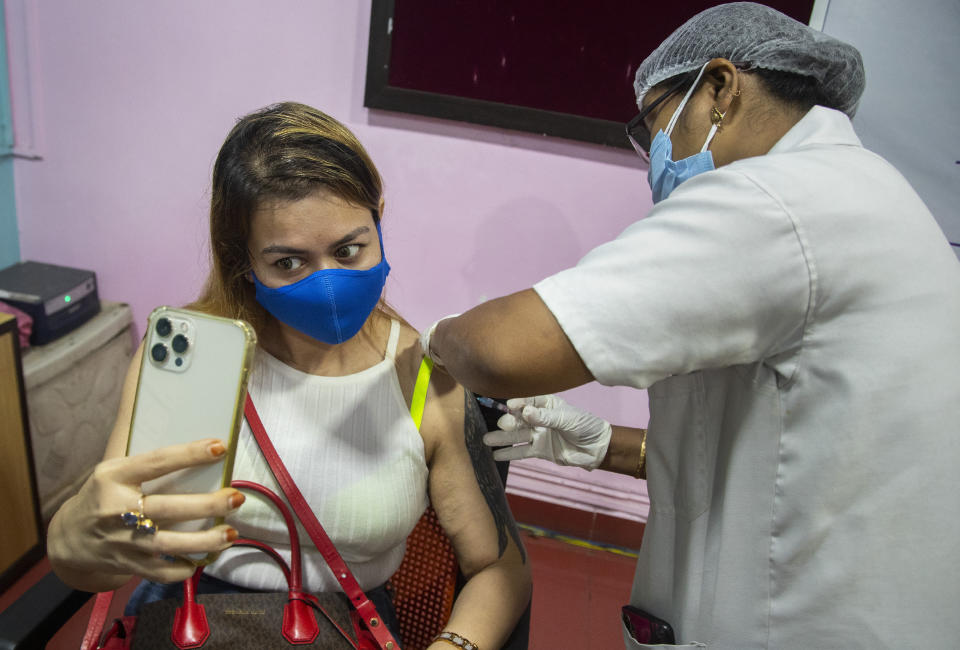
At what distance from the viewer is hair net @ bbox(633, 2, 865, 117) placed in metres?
0.94

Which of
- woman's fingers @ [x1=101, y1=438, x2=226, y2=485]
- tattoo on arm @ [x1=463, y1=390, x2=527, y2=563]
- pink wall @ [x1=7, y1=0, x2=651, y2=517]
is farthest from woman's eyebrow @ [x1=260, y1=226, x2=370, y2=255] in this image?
pink wall @ [x1=7, y1=0, x2=651, y2=517]

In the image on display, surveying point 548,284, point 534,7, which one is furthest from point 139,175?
point 548,284

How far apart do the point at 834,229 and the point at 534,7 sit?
61.4 inches

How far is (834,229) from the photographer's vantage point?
77cm

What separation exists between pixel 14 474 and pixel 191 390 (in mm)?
1628

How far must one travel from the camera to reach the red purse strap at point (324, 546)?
3.77ft

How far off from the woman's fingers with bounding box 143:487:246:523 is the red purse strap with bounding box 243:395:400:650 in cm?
37

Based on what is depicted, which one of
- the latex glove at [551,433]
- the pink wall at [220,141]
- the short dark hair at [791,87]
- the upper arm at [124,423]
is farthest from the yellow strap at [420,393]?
the pink wall at [220,141]

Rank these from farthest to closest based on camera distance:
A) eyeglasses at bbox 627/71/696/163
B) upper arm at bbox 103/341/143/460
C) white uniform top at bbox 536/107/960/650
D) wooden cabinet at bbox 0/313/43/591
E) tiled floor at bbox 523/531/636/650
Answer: tiled floor at bbox 523/531/636/650, wooden cabinet at bbox 0/313/43/591, upper arm at bbox 103/341/143/460, eyeglasses at bbox 627/71/696/163, white uniform top at bbox 536/107/960/650

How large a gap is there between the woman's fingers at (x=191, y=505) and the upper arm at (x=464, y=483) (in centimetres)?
56

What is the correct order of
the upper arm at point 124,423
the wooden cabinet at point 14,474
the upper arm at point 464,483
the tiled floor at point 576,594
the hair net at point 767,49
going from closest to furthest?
the hair net at point 767,49 → the upper arm at point 124,423 → the upper arm at point 464,483 → the wooden cabinet at point 14,474 → the tiled floor at point 576,594

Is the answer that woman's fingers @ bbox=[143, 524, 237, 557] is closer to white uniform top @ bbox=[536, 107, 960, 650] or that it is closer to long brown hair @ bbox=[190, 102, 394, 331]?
white uniform top @ bbox=[536, 107, 960, 650]

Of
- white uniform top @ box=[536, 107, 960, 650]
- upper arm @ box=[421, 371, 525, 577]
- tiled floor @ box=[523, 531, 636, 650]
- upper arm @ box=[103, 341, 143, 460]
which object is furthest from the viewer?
tiled floor @ box=[523, 531, 636, 650]

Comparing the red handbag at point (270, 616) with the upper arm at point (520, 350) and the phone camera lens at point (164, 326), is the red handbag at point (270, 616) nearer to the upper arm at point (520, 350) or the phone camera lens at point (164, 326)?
the phone camera lens at point (164, 326)
